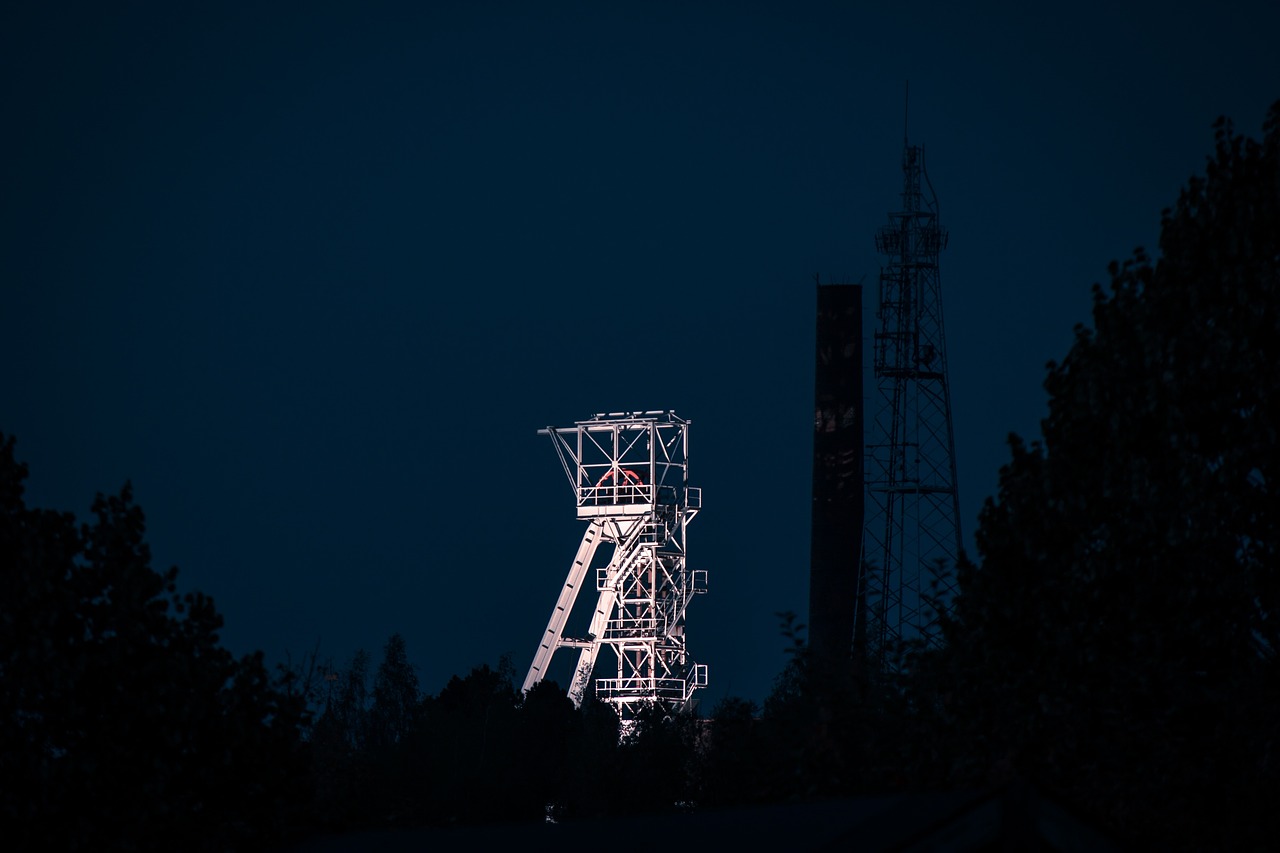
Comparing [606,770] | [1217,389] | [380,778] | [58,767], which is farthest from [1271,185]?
[380,778]

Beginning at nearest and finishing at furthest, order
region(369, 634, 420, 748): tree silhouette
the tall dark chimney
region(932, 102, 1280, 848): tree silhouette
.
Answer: region(932, 102, 1280, 848): tree silhouette, the tall dark chimney, region(369, 634, 420, 748): tree silhouette

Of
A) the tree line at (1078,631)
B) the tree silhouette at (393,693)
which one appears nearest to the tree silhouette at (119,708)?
the tree line at (1078,631)

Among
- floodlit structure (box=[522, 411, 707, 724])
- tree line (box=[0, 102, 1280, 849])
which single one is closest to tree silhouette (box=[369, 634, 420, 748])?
floodlit structure (box=[522, 411, 707, 724])

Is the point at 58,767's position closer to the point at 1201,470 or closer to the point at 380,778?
the point at 1201,470

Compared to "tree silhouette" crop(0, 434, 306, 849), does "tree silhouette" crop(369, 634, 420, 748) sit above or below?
above

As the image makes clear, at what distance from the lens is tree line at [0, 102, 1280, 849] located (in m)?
21.5

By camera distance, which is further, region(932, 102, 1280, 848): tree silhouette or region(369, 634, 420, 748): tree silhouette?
region(369, 634, 420, 748): tree silhouette

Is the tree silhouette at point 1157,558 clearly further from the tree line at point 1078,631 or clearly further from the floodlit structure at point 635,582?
the floodlit structure at point 635,582

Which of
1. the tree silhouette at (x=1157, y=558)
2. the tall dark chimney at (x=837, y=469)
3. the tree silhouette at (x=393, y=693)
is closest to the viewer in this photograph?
the tree silhouette at (x=1157, y=558)

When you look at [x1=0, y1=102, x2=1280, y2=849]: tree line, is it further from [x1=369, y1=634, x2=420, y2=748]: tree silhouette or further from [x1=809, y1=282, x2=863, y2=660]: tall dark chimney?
[x1=369, y1=634, x2=420, y2=748]: tree silhouette

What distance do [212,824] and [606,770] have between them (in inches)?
940

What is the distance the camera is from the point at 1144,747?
24094 millimetres

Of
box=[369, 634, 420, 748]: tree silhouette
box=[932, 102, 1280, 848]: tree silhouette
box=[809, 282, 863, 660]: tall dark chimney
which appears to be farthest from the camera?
box=[369, 634, 420, 748]: tree silhouette

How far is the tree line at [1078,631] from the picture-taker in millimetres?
21484
